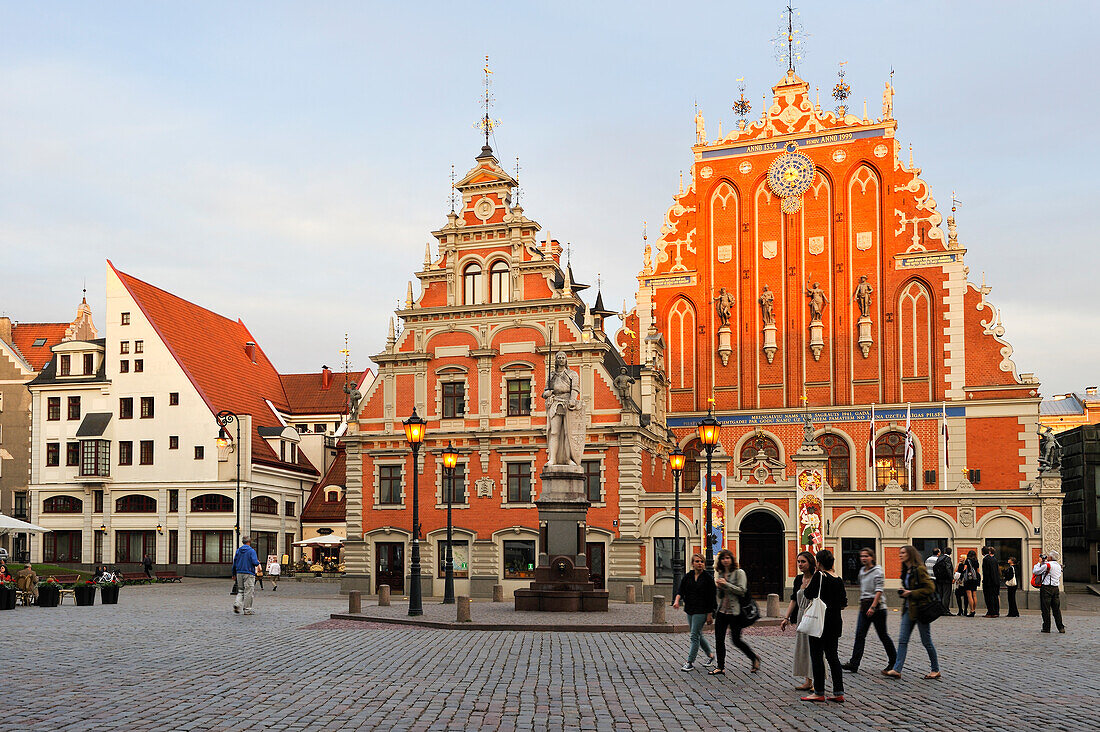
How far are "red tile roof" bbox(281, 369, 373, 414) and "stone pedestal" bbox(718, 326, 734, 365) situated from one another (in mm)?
31402

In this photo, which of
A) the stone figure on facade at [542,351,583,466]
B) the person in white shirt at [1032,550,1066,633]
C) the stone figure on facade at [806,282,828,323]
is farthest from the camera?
the stone figure on facade at [806,282,828,323]

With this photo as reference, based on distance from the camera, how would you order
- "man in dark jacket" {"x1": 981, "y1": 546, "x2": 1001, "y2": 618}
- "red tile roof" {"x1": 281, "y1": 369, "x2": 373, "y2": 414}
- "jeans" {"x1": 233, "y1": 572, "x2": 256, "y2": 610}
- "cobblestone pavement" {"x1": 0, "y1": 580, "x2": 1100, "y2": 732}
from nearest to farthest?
"cobblestone pavement" {"x1": 0, "y1": 580, "x2": 1100, "y2": 732} < "jeans" {"x1": 233, "y1": 572, "x2": 256, "y2": 610} < "man in dark jacket" {"x1": 981, "y1": 546, "x2": 1001, "y2": 618} < "red tile roof" {"x1": 281, "y1": 369, "x2": 373, "y2": 414}

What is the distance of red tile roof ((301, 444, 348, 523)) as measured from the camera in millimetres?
63175

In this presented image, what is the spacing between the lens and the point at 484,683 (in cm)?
1399

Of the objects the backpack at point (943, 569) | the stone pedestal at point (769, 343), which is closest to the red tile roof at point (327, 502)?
the stone pedestal at point (769, 343)

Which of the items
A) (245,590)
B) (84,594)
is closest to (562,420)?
(245,590)

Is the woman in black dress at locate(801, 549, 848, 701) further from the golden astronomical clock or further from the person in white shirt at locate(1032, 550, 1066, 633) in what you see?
the golden astronomical clock

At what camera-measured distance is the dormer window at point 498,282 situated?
43938 mm

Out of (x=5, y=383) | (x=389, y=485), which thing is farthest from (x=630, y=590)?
(x=5, y=383)

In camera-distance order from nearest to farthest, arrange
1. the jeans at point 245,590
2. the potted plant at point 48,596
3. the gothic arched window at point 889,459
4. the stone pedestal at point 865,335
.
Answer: the jeans at point 245,590, the potted plant at point 48,596, the gothic arched window at point 889,459, the stone pedestal at point 865,335

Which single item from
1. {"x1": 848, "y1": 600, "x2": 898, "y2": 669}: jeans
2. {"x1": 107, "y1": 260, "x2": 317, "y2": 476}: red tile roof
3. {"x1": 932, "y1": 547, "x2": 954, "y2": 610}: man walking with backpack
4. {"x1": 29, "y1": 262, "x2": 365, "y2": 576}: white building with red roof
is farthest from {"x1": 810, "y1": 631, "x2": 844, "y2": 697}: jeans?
{"x1": 107, "y1": 260, "x2": 317, "y2": 476}: red tile roof

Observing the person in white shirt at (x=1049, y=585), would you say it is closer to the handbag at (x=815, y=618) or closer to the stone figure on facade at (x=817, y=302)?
the handbag at (x=815, y=618)

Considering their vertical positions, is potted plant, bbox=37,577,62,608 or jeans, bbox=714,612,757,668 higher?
jeans, bbox=714,612,757,668

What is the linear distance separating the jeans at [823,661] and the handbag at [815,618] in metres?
0.18
